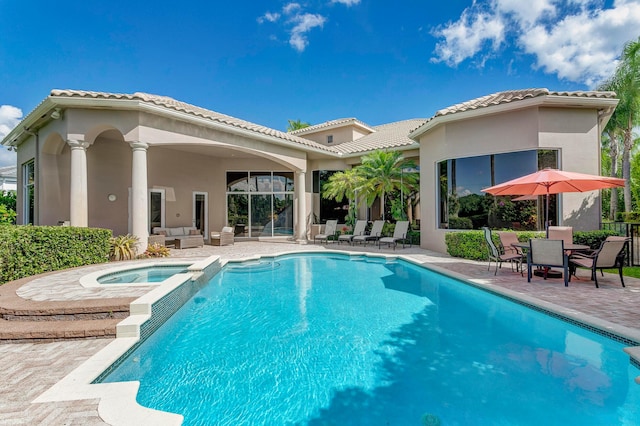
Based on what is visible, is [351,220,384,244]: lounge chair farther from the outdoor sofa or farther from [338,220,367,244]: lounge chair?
the outdoor sofa

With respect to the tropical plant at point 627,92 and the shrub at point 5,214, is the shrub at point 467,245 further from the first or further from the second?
the tropical plant at point 627,92

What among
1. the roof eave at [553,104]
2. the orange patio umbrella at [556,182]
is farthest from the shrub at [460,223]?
the roof eave at [553,104]

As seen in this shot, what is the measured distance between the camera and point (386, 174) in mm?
15172

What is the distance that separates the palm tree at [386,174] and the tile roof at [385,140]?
1144 millimetres

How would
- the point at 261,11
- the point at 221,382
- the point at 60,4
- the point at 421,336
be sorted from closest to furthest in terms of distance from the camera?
the point at 221,382
the point at 421,336
the point at 60,4
the point at 261,11

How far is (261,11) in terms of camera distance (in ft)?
45.9

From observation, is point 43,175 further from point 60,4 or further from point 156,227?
point 60,4

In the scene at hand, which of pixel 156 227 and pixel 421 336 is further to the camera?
pixel 156 227

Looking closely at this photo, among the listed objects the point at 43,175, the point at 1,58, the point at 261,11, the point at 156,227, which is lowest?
the point at 156,227

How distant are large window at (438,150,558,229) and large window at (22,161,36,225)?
19.0 meters

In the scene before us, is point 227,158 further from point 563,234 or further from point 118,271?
point 563,234

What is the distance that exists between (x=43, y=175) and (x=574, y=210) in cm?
2035

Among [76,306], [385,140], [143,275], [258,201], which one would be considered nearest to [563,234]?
[76,306]

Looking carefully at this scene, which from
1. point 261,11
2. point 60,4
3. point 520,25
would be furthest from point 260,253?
point 520,25
